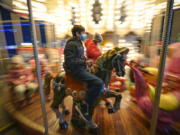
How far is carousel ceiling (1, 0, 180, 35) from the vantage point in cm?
190

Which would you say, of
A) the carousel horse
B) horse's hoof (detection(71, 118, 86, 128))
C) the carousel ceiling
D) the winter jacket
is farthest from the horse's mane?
the carousel ceiling

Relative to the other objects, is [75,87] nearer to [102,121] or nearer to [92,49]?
[102,121]

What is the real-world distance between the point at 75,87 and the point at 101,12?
1.39 m

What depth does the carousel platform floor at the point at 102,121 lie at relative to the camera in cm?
125

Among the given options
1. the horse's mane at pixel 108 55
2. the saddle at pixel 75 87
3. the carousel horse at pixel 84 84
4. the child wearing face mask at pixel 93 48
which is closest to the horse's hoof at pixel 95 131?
the carousel horse at pixel 84 84

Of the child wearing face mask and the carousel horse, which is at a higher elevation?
the child wearing face mask

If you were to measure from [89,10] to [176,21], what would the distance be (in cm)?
131

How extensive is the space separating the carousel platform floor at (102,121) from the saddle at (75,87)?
0.39 meters

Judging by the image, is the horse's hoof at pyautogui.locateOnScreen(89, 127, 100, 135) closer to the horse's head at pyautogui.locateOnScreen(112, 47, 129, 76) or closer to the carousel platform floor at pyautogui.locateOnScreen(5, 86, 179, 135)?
the carousel platform floor at pyautogui.locateOnScreen(5, 86, 179, 135)

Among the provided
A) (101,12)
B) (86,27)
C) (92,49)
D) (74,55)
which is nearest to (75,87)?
(74,55)

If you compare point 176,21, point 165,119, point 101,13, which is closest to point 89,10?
point 101,13

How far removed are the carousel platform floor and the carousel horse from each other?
105 mm

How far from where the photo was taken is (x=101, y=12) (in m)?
2.01

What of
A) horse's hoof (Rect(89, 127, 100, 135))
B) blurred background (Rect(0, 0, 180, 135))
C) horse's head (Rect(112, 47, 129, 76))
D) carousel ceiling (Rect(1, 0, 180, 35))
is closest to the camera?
horse's head (Rect(112, 47, 129, 76))
